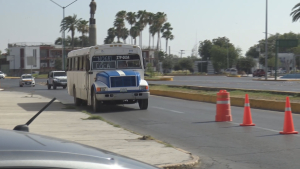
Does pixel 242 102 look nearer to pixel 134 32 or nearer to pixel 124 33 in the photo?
pixel 134 32

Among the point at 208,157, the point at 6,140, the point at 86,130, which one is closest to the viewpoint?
the point at 6,140

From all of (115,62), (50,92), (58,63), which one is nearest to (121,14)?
(58,63)

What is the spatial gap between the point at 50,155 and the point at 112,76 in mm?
17276

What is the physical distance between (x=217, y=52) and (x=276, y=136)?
380 feet

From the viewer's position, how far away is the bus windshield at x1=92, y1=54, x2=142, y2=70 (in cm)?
2084

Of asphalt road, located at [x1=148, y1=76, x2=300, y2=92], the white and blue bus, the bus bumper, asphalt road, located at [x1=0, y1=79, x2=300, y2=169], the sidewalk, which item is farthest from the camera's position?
asphalt road, located at [x1=148, y1=76, x2=300, y2=92]

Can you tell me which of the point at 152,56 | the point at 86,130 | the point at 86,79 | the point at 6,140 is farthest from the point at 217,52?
the point at 6,140

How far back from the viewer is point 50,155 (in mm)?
2469

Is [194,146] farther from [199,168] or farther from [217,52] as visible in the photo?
[217,52]

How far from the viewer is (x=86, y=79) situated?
2138 centimetres

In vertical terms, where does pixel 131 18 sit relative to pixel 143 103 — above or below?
above

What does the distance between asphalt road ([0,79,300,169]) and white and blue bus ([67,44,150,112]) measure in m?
1.15

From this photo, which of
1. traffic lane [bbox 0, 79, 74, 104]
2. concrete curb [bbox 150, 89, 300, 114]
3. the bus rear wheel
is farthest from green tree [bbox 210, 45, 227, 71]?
the bus rear wheel

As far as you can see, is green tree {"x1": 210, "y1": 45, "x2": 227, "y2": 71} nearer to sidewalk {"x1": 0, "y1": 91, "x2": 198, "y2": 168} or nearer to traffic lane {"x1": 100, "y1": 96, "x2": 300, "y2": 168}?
traffic lane {"x1": 100, "y1": 96, "x2": 300, "y2": 168}
